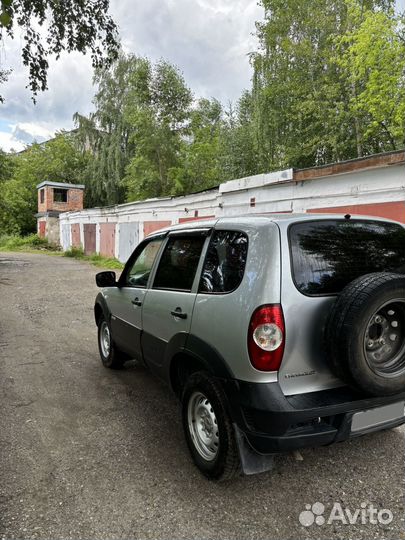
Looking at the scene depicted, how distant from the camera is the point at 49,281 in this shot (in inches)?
515

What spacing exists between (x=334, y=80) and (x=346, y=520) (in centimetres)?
2335

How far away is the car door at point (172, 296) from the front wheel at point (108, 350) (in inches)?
45.0

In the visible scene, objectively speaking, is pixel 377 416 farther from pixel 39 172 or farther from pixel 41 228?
pixel 39 172

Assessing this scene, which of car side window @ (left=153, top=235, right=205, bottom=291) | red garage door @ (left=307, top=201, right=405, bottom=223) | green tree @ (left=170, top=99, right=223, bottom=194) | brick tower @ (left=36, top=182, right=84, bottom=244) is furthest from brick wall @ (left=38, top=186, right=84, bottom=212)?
car side window @ (left=153, top=235, right=205, bottom=291)

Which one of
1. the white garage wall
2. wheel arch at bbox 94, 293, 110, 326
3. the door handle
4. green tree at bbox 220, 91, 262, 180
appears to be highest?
green tree at bbox 220, 91, 262, 180

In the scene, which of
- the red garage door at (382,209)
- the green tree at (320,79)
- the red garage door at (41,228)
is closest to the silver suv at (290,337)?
the red garage door at (382,209)

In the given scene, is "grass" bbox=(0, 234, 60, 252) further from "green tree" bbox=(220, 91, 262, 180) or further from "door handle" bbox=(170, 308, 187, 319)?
"door handle" bbox=(170, 308, 187, 319)

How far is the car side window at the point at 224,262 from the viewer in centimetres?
225

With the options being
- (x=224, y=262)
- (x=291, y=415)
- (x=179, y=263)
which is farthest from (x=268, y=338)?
(x=179, y=263)

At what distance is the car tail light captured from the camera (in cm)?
200

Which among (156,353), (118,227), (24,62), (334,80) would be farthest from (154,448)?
(334,80)

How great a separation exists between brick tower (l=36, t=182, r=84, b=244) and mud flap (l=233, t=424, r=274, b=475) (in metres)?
34.6

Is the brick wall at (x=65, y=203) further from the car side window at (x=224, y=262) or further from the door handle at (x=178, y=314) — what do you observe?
the car side window at (x=224, y=262)

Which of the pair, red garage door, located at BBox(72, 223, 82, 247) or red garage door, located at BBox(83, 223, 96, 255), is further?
red garage door, located at BBox(72, 223, 82, 247)
